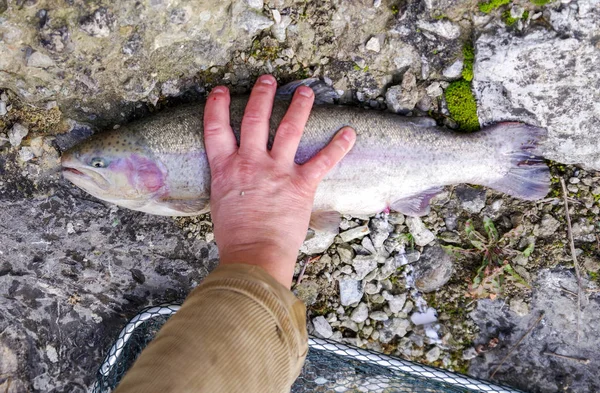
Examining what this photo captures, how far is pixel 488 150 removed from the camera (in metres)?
3.65

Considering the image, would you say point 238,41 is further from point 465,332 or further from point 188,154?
point 465,332

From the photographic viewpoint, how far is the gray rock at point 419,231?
4.20 metres

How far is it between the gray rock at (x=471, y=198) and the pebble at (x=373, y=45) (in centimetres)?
131

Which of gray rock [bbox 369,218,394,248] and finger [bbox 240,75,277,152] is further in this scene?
gray rock [bbox 369,218,394,248]

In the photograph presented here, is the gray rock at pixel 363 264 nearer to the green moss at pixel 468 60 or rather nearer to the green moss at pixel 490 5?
the green moss at pixel 468 60

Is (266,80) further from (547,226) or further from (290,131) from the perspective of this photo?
(547,226)

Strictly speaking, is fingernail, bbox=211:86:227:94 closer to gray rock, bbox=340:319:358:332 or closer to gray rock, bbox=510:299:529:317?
gray rock, bbox=340:319:358:332

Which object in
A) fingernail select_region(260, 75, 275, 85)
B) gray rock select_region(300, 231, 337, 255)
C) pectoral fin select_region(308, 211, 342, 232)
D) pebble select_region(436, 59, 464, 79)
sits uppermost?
pebble select_region(436, 59, 464, 79)

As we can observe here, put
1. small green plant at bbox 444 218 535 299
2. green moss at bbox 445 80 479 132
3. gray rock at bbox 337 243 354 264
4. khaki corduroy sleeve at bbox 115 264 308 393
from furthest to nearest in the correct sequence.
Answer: gray rock at bbox 337 243 354 264 < small green plant at bbox 444 218 535 299 < green moss at bbox 445 80 479 132 < khaki corduroy sleeve at bbox 115 264 308 393

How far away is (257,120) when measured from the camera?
342 cm

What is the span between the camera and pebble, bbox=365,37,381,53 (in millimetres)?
3576

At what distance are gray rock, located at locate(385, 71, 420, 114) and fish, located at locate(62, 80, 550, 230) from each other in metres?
0.10

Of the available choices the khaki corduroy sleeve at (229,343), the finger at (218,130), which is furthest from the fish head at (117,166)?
the khaki corduroy sleeve at (229,343)

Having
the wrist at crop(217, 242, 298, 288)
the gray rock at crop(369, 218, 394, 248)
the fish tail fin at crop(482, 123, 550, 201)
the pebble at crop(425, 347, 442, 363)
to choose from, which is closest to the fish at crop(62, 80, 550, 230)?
the fish tail fin at crop(482, 123, 550, 201)
